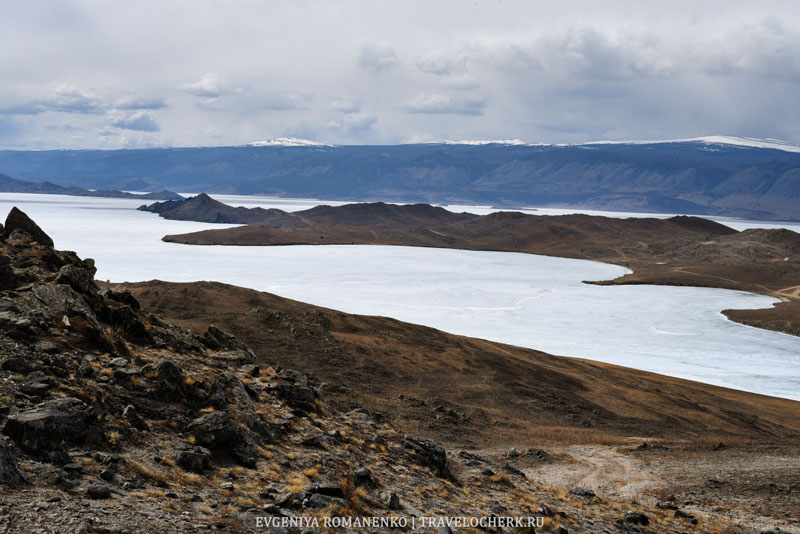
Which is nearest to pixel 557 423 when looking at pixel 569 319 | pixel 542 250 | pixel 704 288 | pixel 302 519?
pixel 302 519

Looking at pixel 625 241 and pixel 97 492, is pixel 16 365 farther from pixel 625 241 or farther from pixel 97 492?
pixel 625 241

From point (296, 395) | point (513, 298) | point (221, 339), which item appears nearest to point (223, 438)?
point (296, 395)

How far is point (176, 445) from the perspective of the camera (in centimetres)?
1107

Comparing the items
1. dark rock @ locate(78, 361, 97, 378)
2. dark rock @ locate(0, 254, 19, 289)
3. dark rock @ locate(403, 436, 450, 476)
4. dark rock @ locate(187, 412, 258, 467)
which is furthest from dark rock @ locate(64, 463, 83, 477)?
dark rock @ locate(403, 436, 450, 476)

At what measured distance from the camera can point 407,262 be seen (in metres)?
109

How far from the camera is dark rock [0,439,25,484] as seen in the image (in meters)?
8.09

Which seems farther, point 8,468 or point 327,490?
point 327,490

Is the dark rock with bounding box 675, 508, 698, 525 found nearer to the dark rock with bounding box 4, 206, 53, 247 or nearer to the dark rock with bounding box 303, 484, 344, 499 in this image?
the dark rock with bounding box 303, 484, 344, 499

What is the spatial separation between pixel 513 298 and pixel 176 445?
66.0 m

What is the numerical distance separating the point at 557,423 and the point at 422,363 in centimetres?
803

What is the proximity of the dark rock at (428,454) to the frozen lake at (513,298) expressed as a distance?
3368 centimetres

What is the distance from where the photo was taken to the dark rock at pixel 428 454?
15266 millimetres

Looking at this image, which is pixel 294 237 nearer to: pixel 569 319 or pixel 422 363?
pixel 569 319

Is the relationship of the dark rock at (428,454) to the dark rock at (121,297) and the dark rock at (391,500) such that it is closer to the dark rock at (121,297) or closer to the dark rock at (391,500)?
the dark rock at (391,500)
